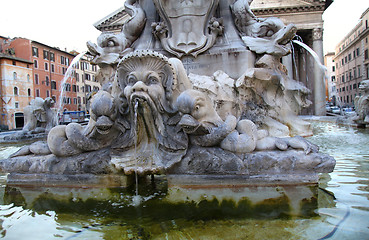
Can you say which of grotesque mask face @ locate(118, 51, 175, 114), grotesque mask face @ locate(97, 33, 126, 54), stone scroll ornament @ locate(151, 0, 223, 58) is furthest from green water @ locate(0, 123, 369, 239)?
grotesque mask face @ locate(97, 33, 126, 54)

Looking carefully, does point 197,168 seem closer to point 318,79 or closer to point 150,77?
point 150,77

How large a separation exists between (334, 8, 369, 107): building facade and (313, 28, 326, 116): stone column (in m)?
22.0

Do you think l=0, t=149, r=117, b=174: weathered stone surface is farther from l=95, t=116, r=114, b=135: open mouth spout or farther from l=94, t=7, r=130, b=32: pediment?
l=94, t=7, r=130, b=32: pediment

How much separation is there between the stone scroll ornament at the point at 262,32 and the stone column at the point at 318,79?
75.3ft

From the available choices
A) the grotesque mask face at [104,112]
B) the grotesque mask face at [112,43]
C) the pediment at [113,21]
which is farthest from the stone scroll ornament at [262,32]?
the pediment at [113,21]

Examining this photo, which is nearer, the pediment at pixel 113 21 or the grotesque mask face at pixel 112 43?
the grotesque mask face at pixel 112 43

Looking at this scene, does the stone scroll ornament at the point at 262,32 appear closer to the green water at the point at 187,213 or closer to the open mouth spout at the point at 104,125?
the green water at the point at 187,213

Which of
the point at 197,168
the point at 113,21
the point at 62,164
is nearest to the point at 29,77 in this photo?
the point at 113,21

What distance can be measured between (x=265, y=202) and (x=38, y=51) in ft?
167

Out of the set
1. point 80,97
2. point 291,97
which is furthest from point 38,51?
point 291,97

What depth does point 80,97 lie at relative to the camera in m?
55.2

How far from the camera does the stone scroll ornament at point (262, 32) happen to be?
475 centimetres

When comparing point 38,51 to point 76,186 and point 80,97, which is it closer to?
point 80,97

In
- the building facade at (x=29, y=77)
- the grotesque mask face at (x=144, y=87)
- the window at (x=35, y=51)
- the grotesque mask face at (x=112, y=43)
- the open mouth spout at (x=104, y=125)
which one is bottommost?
the open mouth spout at (x=104, y=125)
